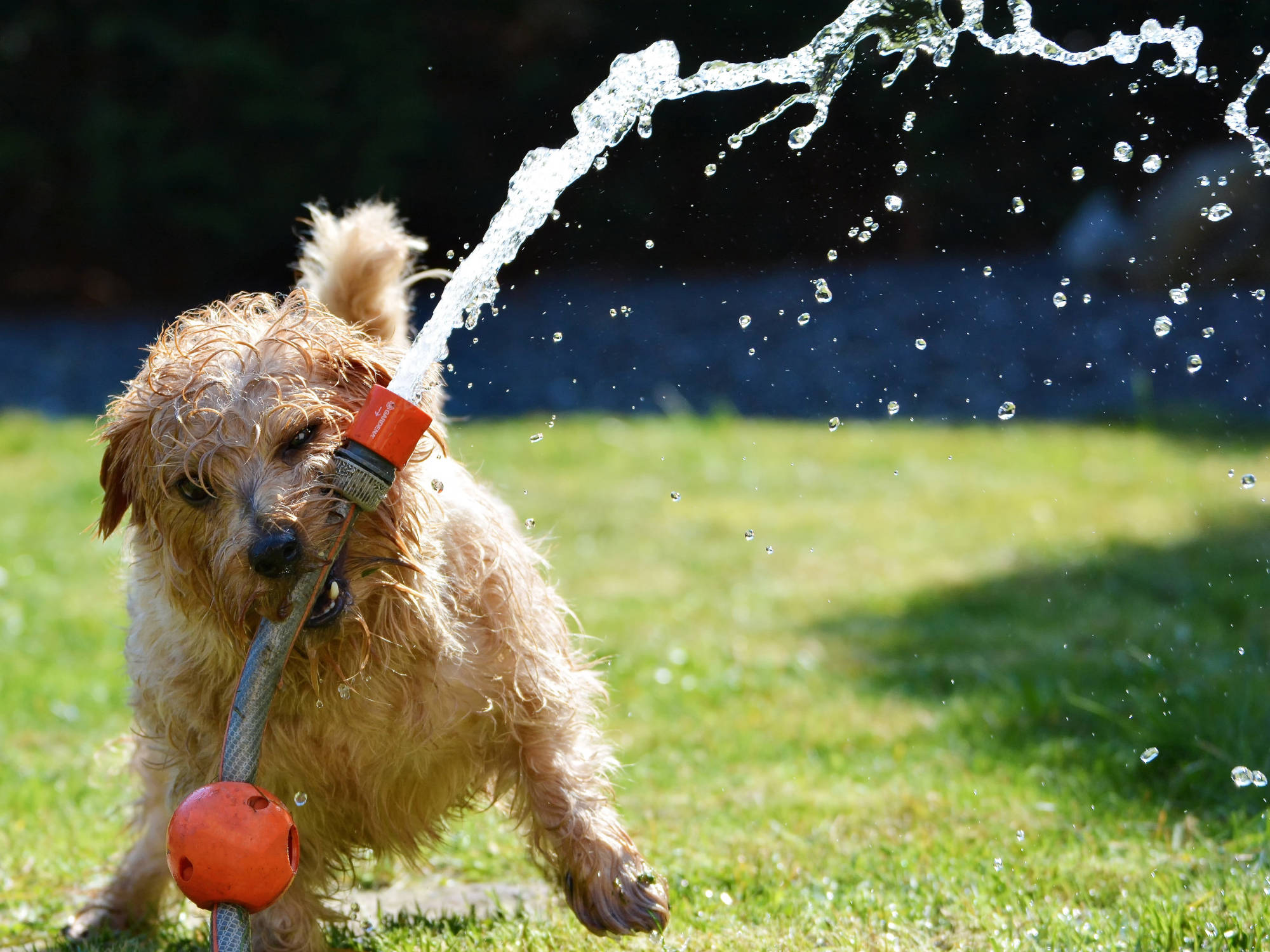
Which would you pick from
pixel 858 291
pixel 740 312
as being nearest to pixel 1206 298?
pixel 858 291

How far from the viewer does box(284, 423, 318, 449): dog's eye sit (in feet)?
9.51

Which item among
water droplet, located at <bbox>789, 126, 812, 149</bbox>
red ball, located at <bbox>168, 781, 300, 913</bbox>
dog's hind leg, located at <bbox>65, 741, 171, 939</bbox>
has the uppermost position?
water droplet, located at <bbox>789, 126, 812, 149</bbox>

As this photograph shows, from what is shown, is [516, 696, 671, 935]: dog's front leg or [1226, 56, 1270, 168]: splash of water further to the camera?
[1226, 56, 1270, 168]: splash of water

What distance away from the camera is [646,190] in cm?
1420

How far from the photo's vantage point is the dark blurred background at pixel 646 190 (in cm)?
1229

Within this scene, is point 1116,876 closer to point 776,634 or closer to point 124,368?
point 776,634

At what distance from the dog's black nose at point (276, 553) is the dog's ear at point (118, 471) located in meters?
0.57

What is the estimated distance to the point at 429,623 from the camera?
3.00m

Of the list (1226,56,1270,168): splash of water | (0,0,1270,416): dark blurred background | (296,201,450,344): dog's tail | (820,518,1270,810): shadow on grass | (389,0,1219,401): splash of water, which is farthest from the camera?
(0,0,1270,416): dark blurred background

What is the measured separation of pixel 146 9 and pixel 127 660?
12498 mm

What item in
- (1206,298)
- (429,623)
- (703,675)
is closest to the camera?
(429,623)

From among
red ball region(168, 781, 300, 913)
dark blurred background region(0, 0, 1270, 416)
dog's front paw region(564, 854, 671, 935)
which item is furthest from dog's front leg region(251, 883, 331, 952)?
dark blurred background region(0, 0, 1270, 416)

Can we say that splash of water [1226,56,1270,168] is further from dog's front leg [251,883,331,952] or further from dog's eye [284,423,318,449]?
→ dog's front leg [251,883,331,952]

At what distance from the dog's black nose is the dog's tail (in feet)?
4.02
